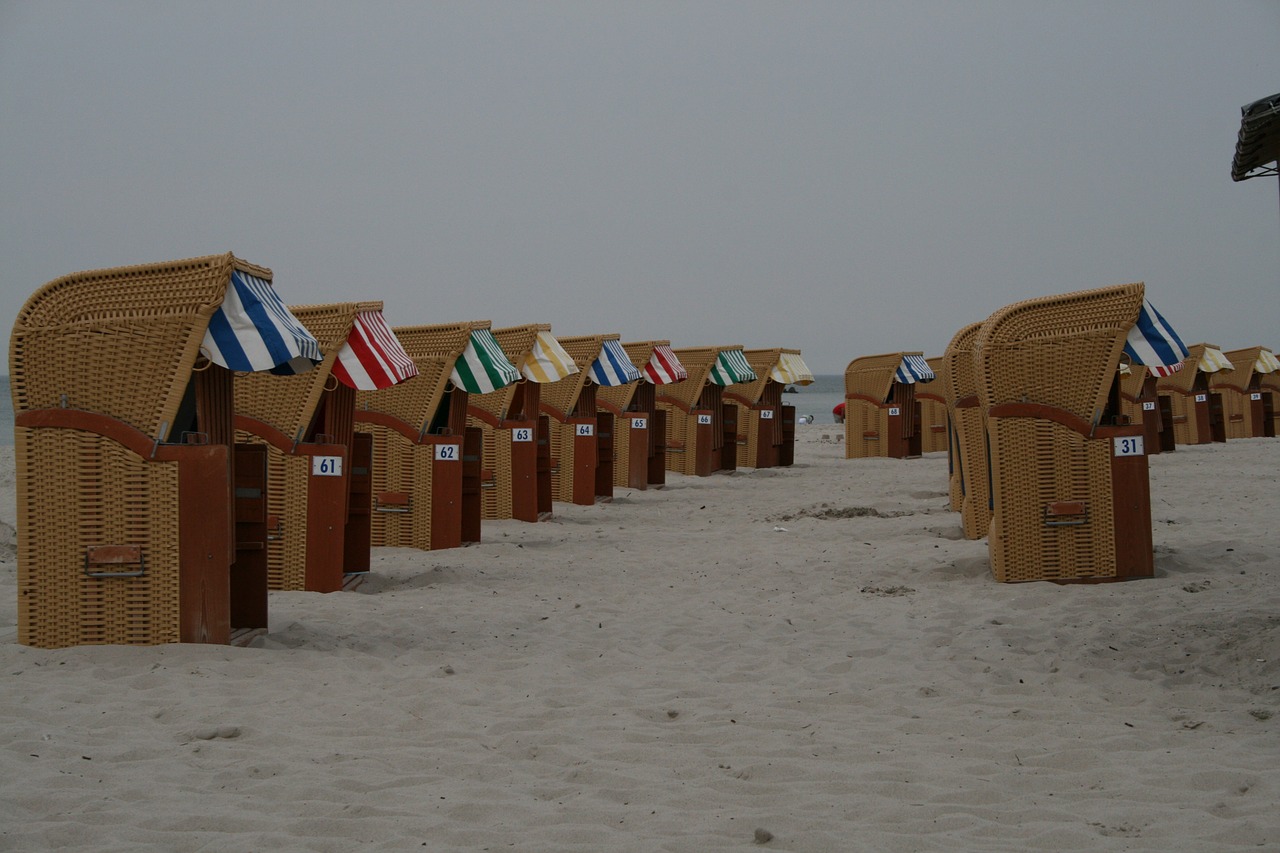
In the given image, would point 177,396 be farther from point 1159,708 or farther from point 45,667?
point 1159,708

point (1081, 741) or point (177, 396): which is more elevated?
point (177, 396)

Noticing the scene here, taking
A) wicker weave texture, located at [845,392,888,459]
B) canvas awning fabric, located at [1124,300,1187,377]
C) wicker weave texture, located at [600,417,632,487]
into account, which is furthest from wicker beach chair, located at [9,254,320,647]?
wicker weave texture, located at [845,392,888,459]

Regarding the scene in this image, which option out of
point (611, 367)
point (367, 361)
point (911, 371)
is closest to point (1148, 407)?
point (911, 371)

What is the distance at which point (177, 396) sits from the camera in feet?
21.1

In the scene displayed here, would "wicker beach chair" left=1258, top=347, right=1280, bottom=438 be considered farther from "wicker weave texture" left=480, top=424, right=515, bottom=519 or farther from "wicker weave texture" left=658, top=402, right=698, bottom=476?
"wicker weave texture" left=480, top=424, right=515, bottom=519

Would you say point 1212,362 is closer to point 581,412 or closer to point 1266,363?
point 1266,363

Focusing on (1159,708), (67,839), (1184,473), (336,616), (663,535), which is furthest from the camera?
(1184,473)

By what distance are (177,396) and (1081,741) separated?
5013 mm

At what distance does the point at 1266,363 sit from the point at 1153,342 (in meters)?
24.7

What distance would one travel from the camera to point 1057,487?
8.88 m

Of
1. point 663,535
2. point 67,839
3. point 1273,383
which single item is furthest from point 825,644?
point 1273,383

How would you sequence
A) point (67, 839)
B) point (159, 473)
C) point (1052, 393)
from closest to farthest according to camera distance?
1. point (67, 839)
2. point (159, 473)
3. point (1052, 393)

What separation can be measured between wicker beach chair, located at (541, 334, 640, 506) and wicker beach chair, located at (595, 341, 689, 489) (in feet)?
4.57

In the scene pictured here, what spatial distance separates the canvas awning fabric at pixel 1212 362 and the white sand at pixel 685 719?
19.1 m
